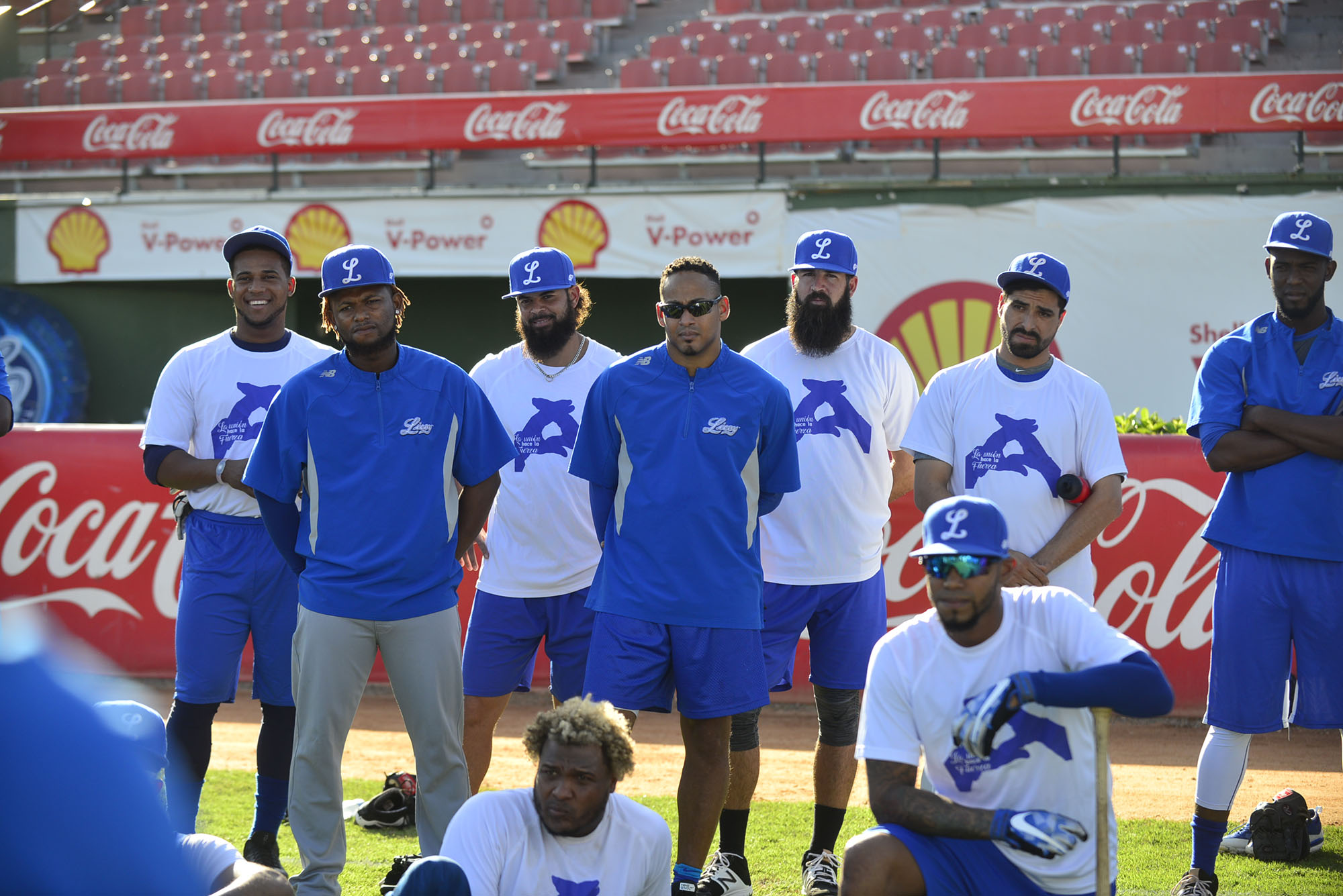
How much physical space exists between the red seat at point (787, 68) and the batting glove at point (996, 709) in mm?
14794

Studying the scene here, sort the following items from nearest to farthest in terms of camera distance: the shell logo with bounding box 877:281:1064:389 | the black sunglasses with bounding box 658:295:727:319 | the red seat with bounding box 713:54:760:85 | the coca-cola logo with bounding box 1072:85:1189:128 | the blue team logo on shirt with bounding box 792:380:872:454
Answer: the black sunglasses with bounding box 658:295:727:319 < the blue team logo on shirt with bounding box 792:380:872:454 < the coca-cola logo with bounding box 1072:85:1189:128 < the shell logo with bounding box 877:281:1064:389 < the red seat with bounding box 713:54:760:85

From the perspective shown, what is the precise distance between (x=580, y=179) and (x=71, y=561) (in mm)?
9317

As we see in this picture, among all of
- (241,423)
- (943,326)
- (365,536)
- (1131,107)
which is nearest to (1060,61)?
(1131,107)

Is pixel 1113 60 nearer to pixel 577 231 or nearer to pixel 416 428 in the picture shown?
pixel 577 231

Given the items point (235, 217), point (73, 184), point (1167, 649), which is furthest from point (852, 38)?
point (1167, 649)

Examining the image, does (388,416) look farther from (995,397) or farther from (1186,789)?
(1186,789)

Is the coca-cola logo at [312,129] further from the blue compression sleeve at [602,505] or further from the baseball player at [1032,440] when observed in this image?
the baseball player at [1032,440]

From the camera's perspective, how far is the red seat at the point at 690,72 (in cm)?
1759

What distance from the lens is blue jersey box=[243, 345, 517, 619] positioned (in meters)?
4.35

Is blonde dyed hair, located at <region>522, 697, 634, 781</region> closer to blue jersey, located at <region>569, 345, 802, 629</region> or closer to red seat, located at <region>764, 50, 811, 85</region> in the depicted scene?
blue jersey, located at <region>569, 345, 802, 629</region>

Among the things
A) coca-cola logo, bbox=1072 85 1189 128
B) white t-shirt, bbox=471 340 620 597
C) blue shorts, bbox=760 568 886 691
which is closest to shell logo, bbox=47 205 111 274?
coca-cola logo, bbox=1072 85 1189 128

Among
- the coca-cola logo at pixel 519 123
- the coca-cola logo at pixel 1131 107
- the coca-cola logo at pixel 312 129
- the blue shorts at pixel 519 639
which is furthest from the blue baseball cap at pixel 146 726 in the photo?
the coca-cola logo at pixel 312 129

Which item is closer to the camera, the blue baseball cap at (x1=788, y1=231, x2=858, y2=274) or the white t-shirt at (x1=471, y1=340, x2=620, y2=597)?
the white t-shirt at (x1=471, y1=340, x2=620, y2=597)

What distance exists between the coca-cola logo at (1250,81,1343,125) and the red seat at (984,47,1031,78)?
11.9ft
